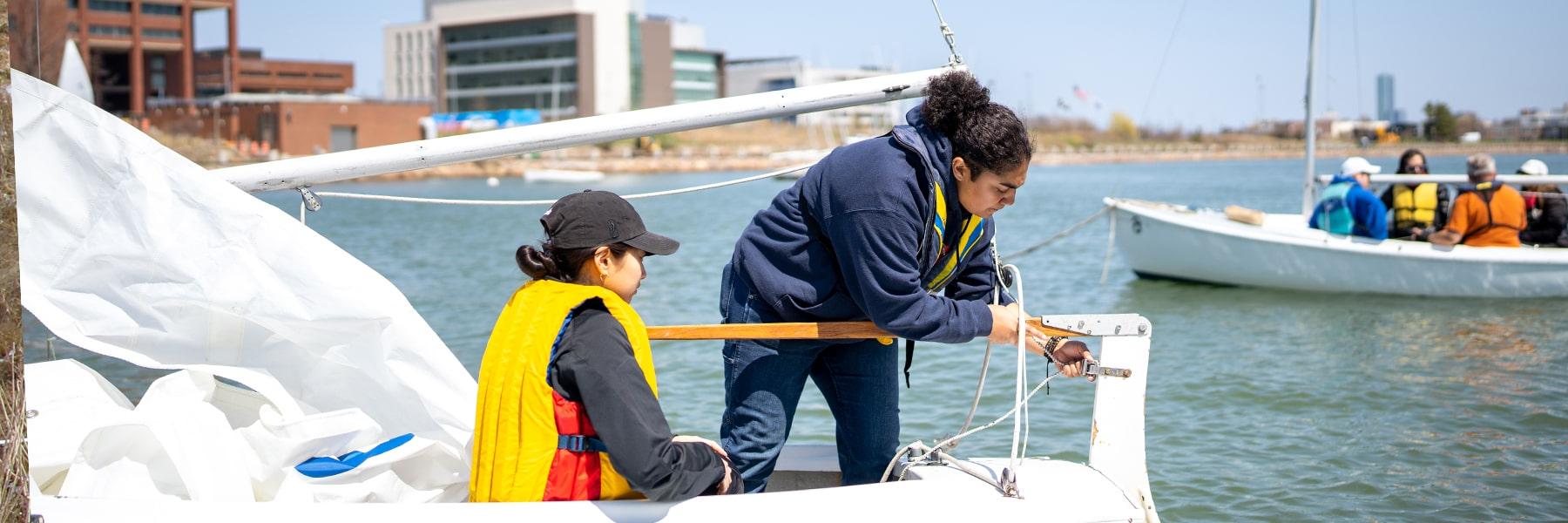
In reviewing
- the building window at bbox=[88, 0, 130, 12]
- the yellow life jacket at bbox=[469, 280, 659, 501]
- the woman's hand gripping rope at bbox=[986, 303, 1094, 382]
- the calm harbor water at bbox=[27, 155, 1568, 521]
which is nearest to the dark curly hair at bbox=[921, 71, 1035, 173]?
the woman's hand gripping rope at bbox=[986, 303, 1094, 382]

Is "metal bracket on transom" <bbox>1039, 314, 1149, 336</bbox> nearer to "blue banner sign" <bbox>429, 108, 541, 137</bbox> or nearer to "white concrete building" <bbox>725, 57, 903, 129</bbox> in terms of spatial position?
"blue banner sign" <bbox>429, 108, 541, 137</bbox>

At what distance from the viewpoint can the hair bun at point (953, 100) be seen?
2.93 meters

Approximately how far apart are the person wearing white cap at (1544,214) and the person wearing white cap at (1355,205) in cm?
137

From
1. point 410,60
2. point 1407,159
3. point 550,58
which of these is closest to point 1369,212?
point 1407,159

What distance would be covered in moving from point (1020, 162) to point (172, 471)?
2.37 metres

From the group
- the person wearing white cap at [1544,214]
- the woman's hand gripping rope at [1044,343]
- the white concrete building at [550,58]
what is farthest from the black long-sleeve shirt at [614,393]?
the white concrete building at [550,58]

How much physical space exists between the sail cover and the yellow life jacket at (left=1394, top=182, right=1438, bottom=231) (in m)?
10.8

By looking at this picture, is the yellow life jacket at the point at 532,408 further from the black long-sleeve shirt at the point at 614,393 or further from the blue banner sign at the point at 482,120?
the blue banner sign at the point at 482,120

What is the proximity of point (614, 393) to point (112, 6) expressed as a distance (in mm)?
82873

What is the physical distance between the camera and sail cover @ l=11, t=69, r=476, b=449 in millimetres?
3400

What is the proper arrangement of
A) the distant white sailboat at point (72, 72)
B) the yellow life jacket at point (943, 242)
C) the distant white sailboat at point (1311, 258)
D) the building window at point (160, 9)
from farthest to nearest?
1. the building window at point (160, 9)
2. the distant white sailboat at point (72, 72)
3. the distant white sailboat at point (1311, 258)
4. the yellow life jacket at point (943, 242)

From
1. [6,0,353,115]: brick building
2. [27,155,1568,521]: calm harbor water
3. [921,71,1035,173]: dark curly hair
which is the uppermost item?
[6,0,353,115]: brick building

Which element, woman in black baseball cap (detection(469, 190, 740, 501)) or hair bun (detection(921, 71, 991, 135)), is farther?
hair bun (detection(921, 71, 991, 135))

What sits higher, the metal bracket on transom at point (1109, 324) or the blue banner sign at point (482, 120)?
the blue banner sign at point (482, 120)
